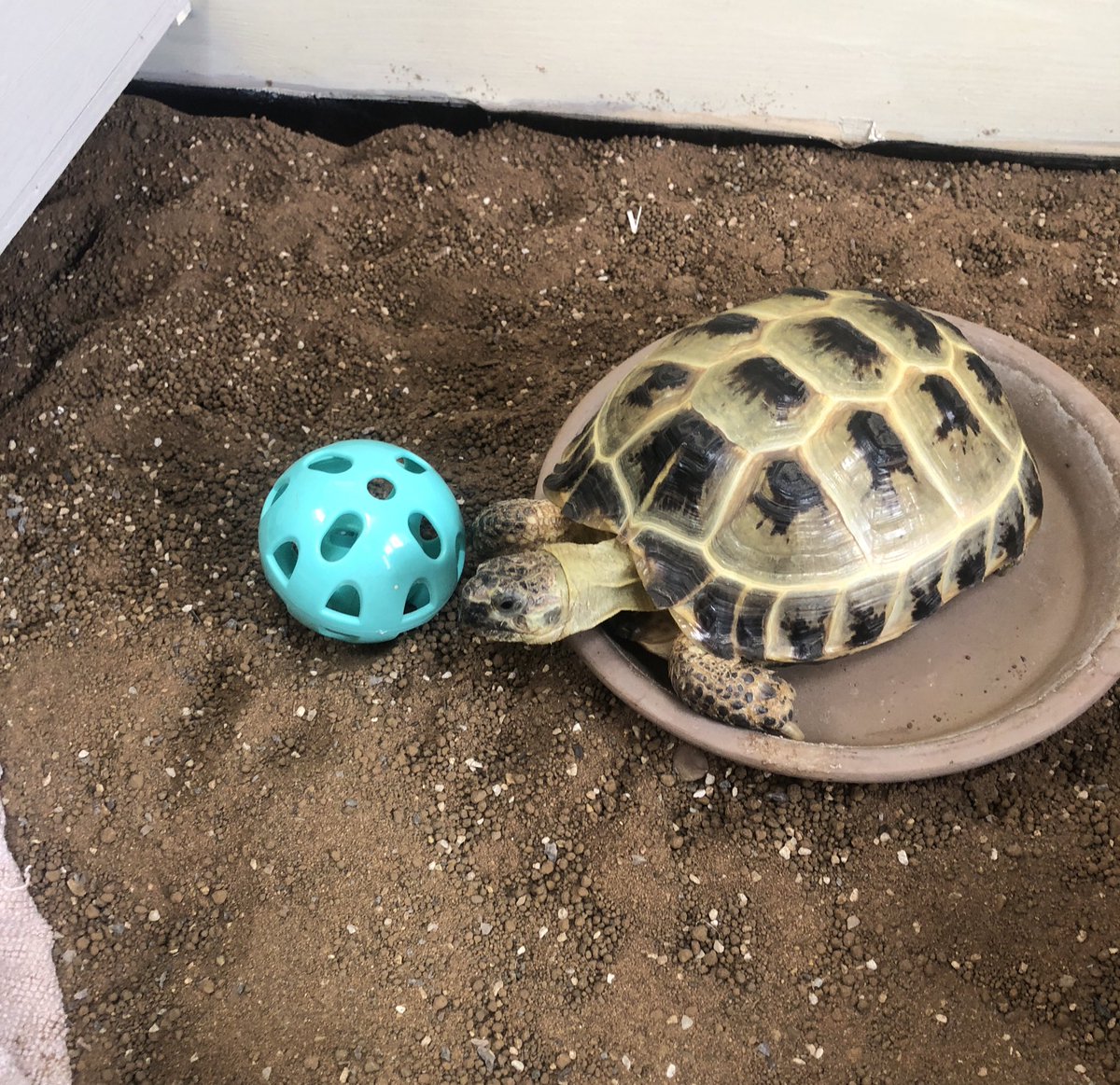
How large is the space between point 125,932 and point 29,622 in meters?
0.87

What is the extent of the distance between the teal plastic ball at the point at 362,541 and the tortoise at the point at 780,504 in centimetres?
16

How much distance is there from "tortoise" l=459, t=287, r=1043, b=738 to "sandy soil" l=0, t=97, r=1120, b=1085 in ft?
1.24

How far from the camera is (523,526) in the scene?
7.45 feet

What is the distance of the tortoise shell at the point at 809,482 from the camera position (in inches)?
75.8

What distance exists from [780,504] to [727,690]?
0.42 m

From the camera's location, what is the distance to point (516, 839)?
2.15 m

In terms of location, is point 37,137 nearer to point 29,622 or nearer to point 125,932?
point 29,622

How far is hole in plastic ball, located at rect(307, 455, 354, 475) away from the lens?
213cm

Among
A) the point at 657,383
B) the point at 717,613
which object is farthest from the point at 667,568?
the point at 657,383

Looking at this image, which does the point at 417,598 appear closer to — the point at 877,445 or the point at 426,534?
the point at 426,534

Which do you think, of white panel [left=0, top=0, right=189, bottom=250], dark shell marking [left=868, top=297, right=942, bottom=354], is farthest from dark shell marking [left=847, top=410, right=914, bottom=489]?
white panel [left=0, top=0, right=189, bottom=250]

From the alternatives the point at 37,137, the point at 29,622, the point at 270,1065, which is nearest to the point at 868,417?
the point at 270,1065

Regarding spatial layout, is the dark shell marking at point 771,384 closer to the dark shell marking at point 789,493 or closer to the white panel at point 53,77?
the dark shell marking at point 789,493

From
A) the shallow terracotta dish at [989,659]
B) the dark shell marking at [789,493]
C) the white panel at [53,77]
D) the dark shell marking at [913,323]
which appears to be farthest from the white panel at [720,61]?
the dark shell marking at [789,493]
